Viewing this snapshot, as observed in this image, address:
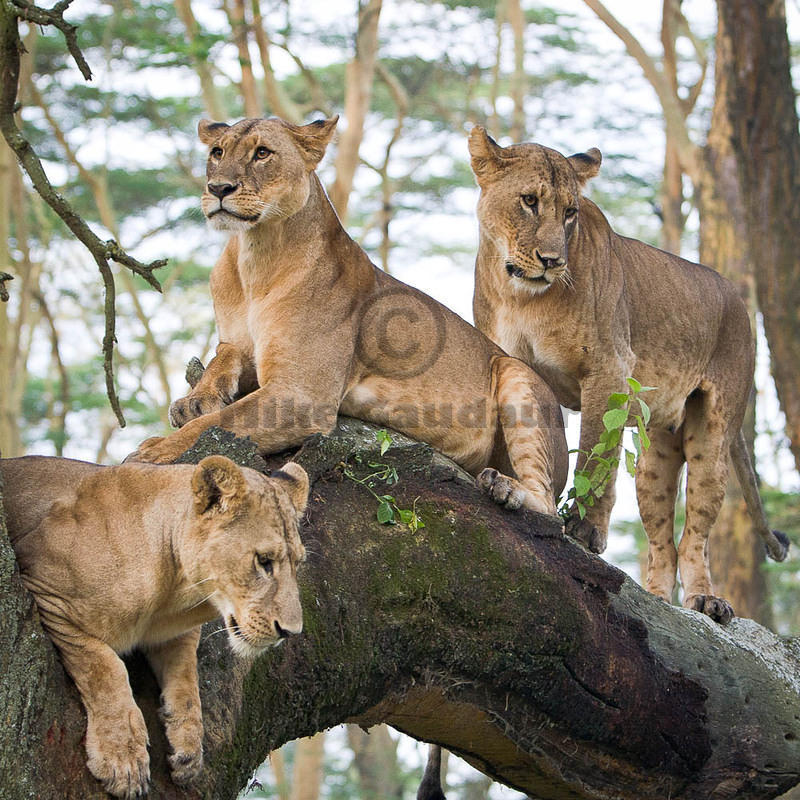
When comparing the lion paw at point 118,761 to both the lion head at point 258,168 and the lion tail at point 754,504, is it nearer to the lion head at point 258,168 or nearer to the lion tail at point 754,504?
the lion head at point 258,168

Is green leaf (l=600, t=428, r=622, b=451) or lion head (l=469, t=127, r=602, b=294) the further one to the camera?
lion head (l=469, t=127, r=602, b=294)

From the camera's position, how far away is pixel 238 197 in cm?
505

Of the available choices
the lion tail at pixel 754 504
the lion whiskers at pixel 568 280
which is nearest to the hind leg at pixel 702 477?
the lion tail at pixel 754 504

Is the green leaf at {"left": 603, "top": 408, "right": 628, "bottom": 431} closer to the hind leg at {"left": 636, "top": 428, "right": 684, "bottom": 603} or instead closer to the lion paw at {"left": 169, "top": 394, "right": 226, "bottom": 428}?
the lion paw at {"left": 169, "top": 394, "right": 226, "bottom": 428}

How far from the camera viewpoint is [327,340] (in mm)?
5121

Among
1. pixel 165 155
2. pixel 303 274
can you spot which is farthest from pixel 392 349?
pixel 165 155

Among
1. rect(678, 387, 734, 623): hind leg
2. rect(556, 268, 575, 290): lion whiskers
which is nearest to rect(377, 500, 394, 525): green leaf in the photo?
rect(556, 268, 575, 290): lion whiskers

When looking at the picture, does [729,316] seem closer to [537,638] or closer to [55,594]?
[537,638]

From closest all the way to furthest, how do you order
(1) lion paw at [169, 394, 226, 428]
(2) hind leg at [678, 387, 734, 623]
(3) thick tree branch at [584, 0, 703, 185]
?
(1) lion paw at [169, 394, 226, 428] < (2) hind leg at [678, 387, 734, 623] < (3) thick tree branch at [584, 0, 703, 185]

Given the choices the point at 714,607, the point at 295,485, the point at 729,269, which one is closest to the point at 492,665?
the point at 295,485

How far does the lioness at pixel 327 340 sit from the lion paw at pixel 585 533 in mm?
207

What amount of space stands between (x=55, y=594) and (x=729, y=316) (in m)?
4.92

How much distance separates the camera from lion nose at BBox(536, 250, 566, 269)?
5.56m

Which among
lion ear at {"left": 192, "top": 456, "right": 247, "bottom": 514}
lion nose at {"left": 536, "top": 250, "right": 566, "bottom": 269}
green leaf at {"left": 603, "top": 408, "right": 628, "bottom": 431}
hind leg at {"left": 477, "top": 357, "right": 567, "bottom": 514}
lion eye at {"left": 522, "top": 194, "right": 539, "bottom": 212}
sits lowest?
hind leg at {"left": 477, "top": 357, "right": 567, "bottom": 514}
